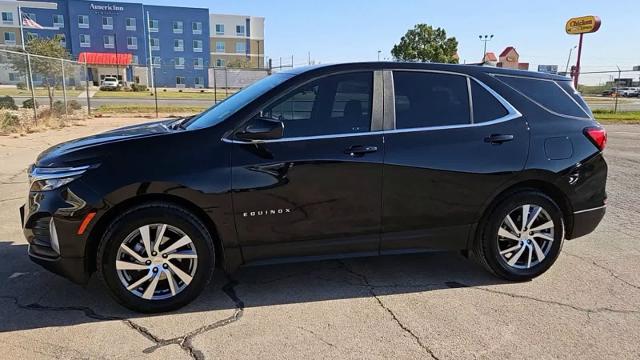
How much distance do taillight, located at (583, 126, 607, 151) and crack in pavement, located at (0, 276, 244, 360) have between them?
3368 mm

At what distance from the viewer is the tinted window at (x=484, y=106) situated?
395cm

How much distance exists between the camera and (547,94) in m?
4.21

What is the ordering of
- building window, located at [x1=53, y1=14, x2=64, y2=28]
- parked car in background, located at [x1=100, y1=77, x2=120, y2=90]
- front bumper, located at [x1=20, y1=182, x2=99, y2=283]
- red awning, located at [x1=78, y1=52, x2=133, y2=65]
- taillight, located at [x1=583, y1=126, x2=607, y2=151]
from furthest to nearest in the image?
building window, located at [x1=53, y1=14, x2=64, y2=28] → red awning, located at [x1=78, y1=52, x2=133, y2=65] → parked car in background, located at [x1=100, y1=77, x2=120, y2=90] → taillight, located at [x1=583, y1=126, x2=607, y2=151] → front bumper, located at [x1=20, y1=182, x2=99, y2=283]

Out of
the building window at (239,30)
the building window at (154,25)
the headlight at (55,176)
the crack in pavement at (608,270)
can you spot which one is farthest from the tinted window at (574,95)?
the building window at (239,30)

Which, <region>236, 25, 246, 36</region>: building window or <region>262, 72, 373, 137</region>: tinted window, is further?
<region>236, 25, 246, 36</region>: building window

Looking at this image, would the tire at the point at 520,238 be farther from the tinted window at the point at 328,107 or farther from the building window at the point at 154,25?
the building window at the point at 154,25

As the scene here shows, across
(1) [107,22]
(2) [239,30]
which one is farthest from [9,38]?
(2) [239,30]

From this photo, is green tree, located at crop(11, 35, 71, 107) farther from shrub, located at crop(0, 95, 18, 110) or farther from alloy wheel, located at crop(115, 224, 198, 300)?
alloy wheel, located at crop(115, 224, 198, 300)

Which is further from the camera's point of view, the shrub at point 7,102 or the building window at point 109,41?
the building window at point 109,41

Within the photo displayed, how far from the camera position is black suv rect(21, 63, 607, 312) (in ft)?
10.8

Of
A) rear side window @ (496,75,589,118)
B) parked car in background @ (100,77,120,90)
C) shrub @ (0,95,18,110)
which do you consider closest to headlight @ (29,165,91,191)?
rear side window @ (496,75,589,118)

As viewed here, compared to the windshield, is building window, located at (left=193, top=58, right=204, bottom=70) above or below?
above

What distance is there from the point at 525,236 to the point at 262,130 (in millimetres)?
2489

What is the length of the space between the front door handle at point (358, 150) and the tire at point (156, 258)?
1.24 meters
